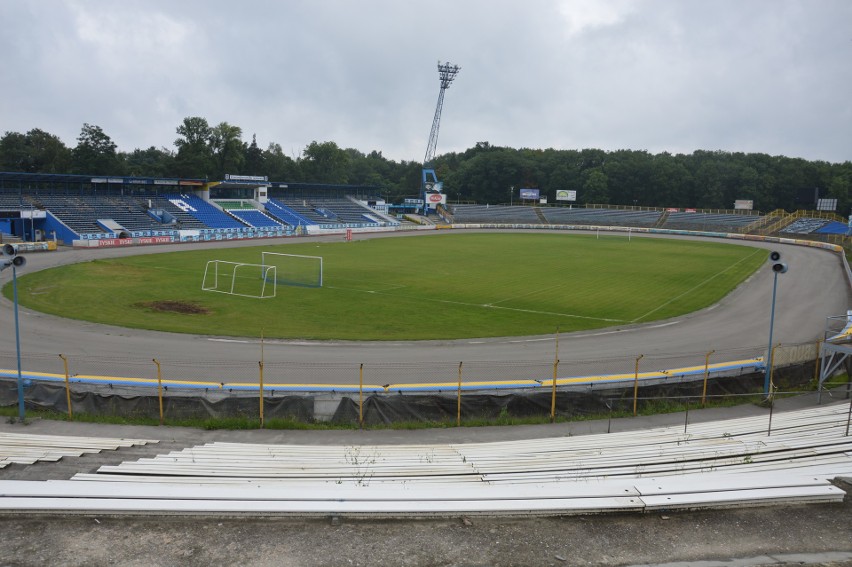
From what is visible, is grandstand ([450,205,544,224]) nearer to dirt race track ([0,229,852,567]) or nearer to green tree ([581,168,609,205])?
green tree ([581,168,609,205])

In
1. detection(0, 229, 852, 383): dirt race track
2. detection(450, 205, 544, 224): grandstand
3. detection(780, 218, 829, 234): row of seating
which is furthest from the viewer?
detection(450, 205, 544, 224): grandstand

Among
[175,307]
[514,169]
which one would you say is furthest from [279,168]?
[175,307]

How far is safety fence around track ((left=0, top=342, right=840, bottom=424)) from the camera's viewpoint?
1711 cm

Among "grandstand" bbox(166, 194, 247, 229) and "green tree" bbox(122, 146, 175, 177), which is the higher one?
"green tree" bbox(122, 146, 175, 177)

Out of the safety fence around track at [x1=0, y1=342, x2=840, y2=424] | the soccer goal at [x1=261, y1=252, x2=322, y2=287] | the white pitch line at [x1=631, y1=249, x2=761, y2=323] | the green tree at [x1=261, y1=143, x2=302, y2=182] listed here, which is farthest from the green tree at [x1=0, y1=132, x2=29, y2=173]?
the white pitch line at [x1=631, y1=249, x2=761, y2=323]

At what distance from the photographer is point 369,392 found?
18359mm

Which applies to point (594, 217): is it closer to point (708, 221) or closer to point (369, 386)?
point (708, 221)

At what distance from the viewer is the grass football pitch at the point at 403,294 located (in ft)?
102

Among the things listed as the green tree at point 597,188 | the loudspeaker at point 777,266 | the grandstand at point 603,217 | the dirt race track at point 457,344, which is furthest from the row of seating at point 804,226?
the loudspeaker at point 777,266

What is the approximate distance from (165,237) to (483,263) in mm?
40204

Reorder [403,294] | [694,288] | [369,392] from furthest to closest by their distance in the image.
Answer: [694,288]
[403,294]
[369,392]

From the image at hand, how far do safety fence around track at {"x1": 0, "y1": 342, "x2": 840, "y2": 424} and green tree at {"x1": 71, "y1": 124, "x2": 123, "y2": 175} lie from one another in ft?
313

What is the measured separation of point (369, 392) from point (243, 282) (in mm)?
28341

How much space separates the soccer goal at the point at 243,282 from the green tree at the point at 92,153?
225ft
